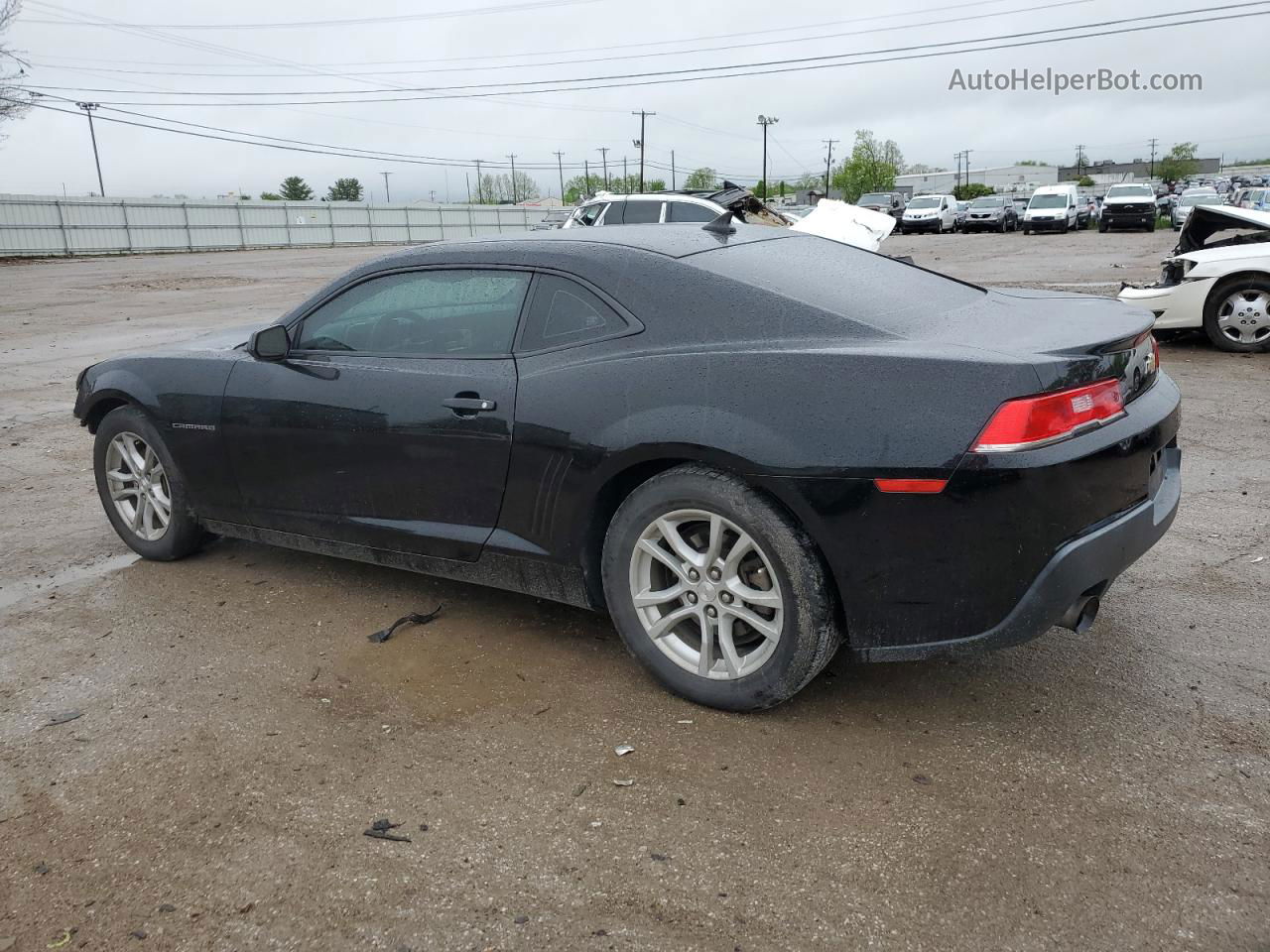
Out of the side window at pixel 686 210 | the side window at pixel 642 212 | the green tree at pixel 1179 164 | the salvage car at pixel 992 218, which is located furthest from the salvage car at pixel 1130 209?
the green tree at pixel 1179 164

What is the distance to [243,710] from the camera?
139 inches

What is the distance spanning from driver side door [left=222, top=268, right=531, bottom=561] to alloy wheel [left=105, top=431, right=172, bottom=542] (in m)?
0.63

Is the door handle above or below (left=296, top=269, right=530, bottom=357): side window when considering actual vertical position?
below

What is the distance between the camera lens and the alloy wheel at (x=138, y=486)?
4.87m

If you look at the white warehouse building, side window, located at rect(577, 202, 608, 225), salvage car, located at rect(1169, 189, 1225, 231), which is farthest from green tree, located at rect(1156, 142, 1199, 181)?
side window, located at rect(577, 202, 608, 225)

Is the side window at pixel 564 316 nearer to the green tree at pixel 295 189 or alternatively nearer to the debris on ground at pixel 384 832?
the debris on ground at pixel 384 832

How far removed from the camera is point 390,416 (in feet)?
12.9

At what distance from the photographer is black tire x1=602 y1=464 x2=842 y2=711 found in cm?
310

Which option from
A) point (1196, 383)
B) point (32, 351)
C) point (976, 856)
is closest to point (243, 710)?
point (976, 856)

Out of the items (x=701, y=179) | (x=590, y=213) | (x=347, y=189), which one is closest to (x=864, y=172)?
(x=701, y=179)

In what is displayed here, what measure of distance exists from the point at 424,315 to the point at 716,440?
1.49 metres

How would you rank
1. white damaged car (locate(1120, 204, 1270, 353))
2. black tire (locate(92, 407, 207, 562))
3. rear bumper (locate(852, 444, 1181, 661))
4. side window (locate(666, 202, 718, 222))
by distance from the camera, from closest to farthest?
rear bumper (locate(852, 444, 1181, 661)) → black tire (locate(92, 407, 207, 562)) → white damaged car (locate(1120, 204, 1270, 353)) → side window (locate(666, 202, 718, 222))

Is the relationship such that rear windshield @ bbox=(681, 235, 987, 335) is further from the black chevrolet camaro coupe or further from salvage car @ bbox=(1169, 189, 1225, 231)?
salvage car @ bbox=(1169, 189, 1225, 231)

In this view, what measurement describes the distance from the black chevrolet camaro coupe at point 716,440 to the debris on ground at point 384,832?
39.5 inches
